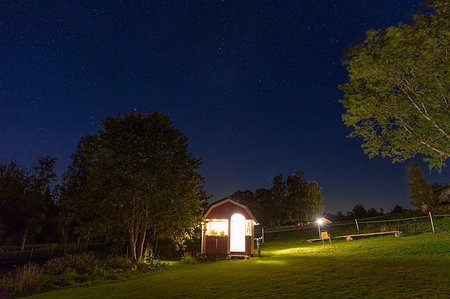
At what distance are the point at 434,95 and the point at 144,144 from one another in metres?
16.6

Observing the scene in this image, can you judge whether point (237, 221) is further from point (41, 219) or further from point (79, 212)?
point (41, 219)

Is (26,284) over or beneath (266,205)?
beneath

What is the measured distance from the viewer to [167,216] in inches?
759

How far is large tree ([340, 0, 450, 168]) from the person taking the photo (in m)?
10.2

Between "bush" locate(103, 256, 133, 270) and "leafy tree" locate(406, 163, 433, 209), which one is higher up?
"leafy tree" locate(406, 163, 433, 209)

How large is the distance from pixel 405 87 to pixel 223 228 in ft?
50.9

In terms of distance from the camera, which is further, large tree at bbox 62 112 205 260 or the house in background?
the house in background

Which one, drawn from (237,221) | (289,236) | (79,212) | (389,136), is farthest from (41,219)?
(389,136)

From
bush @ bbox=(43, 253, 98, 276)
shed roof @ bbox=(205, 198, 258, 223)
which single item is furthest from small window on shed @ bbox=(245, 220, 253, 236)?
bush @ bbox=(43, 253, 98, 276)

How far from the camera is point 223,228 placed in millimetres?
21516

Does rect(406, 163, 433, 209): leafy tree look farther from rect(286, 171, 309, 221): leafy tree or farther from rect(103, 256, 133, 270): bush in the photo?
rect(103, 256, 133, 270): bush

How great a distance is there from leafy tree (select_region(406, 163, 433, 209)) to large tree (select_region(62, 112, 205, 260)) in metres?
48.4

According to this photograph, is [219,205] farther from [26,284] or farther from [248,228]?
[26,284]

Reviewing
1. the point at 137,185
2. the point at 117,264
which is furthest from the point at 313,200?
the point at 117,264
